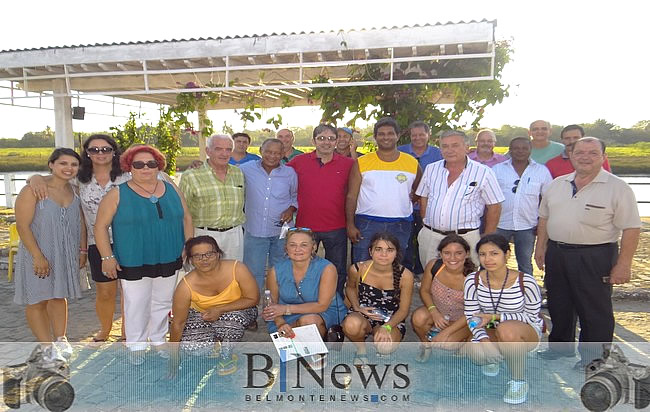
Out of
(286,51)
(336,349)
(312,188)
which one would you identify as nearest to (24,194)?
(312,188)

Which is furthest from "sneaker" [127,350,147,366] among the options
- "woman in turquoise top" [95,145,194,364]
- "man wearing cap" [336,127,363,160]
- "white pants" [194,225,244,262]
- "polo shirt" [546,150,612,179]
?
"polo shirt" [546,150,612,179]

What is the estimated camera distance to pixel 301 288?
3.73m

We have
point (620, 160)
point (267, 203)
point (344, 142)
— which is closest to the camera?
point (267, 203)

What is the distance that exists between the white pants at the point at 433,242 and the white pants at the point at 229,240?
1.68 metres

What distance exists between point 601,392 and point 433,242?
5.41 feet

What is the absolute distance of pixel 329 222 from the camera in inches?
175

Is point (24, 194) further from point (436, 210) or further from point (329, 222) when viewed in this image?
point (436, 210)

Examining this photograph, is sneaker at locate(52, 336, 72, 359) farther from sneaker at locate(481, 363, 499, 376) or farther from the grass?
the grass

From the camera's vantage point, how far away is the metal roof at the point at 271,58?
5660 mm

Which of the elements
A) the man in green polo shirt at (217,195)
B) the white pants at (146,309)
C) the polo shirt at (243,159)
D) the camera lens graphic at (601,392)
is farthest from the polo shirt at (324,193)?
the camera lens graphic at (601,392)

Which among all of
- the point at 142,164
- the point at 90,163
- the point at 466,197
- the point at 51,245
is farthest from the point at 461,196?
the point at 51,245

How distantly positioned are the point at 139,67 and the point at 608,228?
6.58 m

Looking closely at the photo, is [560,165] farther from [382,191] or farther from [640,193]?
[640,193]

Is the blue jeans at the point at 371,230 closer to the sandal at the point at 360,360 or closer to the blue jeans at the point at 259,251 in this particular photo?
the blue jeans at the point at 259,251
